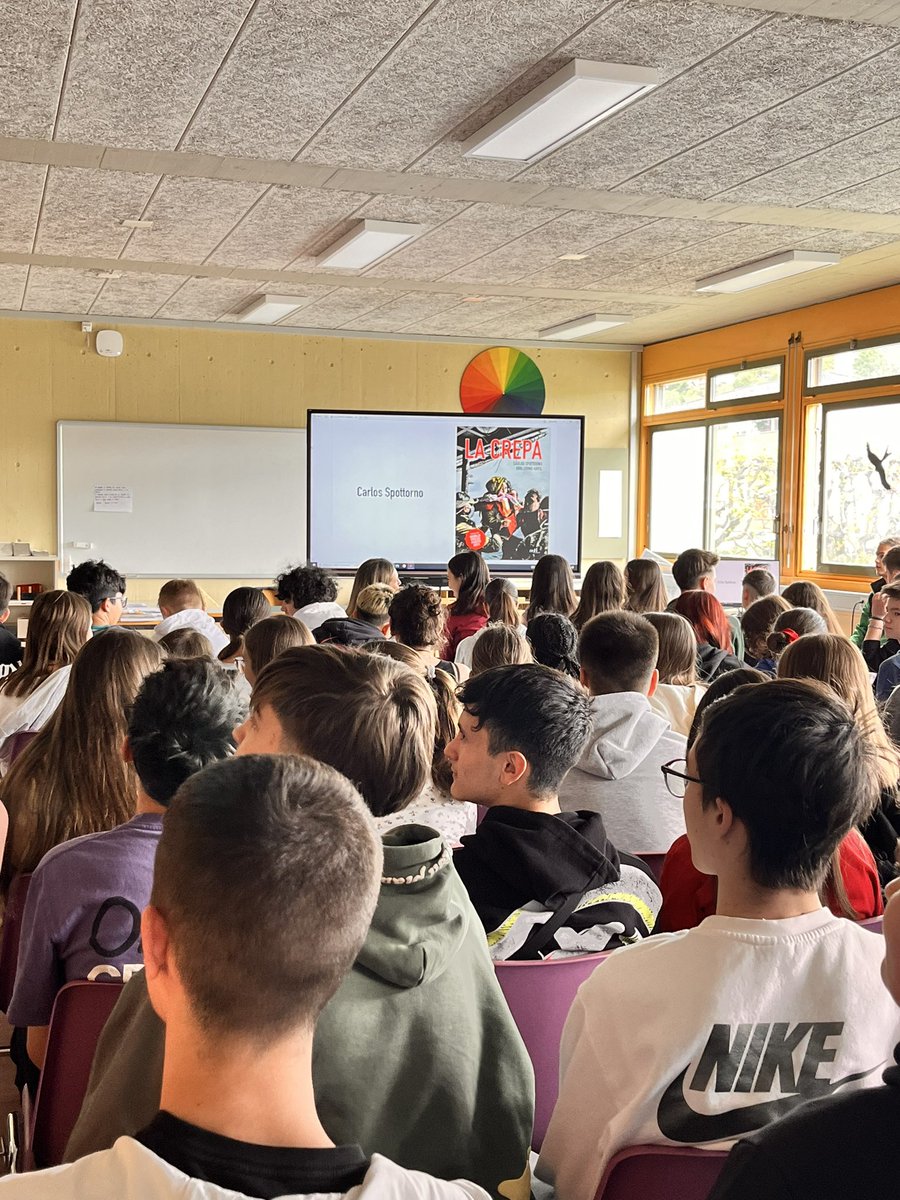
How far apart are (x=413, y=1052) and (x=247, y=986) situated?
0.45 metres

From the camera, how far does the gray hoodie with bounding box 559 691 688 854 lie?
2.77 meters

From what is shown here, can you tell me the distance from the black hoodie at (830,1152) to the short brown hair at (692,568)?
5.59 metres

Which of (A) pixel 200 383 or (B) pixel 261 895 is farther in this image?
(A) pixel 200 383

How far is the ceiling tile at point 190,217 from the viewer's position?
5570mm

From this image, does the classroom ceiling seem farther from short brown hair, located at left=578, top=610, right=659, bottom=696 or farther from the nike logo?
the nike logo

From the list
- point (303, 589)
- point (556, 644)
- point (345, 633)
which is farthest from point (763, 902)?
point (303, 589)

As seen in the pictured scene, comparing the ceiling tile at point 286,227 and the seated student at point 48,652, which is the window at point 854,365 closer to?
the ceiling tile at point 286,227

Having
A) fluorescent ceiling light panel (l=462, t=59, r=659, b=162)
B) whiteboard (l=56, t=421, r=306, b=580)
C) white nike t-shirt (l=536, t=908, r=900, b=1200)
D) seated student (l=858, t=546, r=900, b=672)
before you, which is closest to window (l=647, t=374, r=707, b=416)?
whiteboard (l=56, t=421, r=306, b=580)

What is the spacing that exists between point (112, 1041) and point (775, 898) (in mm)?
768

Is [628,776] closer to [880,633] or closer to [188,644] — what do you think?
[188,644]

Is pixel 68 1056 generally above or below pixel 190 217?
below

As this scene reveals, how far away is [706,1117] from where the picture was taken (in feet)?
→ 4.13

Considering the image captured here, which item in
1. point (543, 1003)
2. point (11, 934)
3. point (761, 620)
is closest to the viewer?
point (543, 1003)

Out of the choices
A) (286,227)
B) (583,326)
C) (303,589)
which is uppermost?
(583,326)
